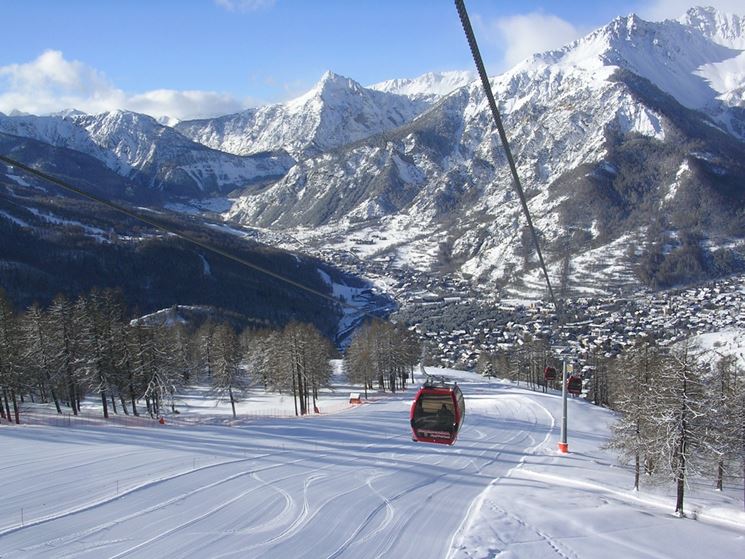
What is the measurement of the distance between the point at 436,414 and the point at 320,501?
6.51m

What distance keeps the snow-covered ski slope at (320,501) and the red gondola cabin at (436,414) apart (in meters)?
3.61

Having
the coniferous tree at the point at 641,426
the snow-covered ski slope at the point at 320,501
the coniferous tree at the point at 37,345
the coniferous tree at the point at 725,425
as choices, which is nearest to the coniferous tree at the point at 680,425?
the coniferous tree at the point at 641,426

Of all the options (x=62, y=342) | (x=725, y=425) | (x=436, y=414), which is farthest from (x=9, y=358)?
(x=725, y=425)

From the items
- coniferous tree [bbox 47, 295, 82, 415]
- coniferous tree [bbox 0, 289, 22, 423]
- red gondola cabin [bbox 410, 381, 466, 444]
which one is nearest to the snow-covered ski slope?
red gondola cabin [bbox 410, 381, 466, 444]

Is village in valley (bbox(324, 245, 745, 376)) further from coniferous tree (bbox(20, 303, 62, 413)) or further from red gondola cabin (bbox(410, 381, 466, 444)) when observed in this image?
red gondola cabin (bbox(410, 381, 466, 444))

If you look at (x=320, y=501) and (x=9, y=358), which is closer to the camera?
(x=320, y=501)

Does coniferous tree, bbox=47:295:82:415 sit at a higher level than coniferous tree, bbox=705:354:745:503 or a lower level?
higher

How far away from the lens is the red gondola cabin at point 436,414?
1988 centimetres

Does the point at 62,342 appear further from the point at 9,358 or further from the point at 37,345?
the point at 9,358

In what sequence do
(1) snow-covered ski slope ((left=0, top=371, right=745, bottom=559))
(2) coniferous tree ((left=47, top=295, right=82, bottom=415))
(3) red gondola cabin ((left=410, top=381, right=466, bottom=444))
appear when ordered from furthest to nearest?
(2) coniferous tree ((left=47, top=295, right=82, bottom=415)) → (3) red gondola cabin ((left=410, top=381, right=466, bottom=444)) → (1) snow-covered ski slope ((left=0, top=371, right=745, bottom=559))

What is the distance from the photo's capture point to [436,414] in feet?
66.2

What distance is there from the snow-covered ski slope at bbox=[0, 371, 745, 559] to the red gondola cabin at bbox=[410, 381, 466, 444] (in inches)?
142

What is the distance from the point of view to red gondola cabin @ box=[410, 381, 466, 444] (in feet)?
65.2

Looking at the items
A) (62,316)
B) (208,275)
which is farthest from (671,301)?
(62,316)
